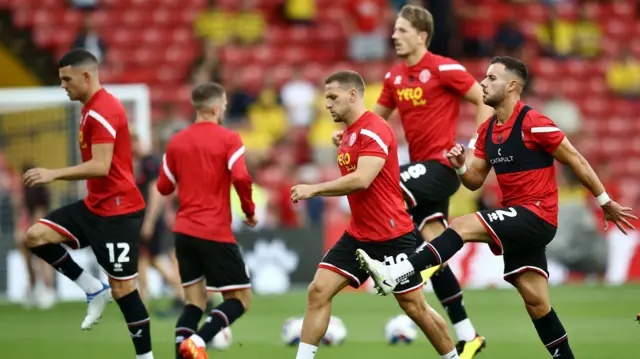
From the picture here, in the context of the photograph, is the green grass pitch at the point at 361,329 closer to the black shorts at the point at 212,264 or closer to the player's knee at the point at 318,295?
the black shorts at the point at 212,264

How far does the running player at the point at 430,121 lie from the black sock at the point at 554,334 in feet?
4.83

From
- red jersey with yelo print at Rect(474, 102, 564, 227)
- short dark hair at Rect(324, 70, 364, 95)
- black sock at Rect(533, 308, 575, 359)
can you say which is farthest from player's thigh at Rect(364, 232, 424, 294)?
short dark hair at Rect(324, 70, 364, 95)

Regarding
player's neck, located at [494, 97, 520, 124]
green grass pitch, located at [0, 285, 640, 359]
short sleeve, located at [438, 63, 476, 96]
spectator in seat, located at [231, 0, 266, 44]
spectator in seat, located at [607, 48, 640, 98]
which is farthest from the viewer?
spectator in seat, located at [607, 48, 640, 98]

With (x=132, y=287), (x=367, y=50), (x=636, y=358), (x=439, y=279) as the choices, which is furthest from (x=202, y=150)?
(x=367, y=50)

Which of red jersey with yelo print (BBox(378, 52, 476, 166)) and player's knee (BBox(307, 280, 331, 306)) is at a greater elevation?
red jersey with yelo print (BBox(378, 52, 476, 166))

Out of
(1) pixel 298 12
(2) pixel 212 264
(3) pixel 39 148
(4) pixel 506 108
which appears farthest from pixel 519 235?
(1) pixel 298 12

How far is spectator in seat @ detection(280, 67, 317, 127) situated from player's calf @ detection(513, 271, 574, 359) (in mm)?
13837

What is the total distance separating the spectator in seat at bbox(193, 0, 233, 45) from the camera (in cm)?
2334

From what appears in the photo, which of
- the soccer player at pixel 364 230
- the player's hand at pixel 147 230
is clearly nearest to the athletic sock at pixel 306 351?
the soccer player at pixel 364 230

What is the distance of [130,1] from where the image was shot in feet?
78.7

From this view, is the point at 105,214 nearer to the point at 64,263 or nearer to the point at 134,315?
the point at 64,263

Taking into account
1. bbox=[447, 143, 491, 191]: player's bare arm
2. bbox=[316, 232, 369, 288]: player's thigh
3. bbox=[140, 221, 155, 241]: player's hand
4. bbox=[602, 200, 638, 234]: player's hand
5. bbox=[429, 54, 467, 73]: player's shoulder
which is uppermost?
bbox=[429, 54, 467, 73]: player's shoulder

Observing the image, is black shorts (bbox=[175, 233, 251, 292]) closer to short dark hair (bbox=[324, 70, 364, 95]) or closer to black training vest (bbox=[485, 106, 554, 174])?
short dark hair (bbox=[324, 70, 364, 95])

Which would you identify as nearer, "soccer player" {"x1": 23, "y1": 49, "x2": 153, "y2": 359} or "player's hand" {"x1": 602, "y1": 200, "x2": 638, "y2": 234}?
"player's hand" {"x1": 602, "y1": 200, "x2": 638, "y2": 234}
